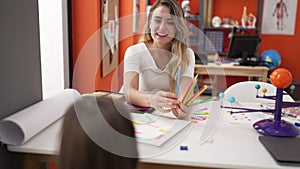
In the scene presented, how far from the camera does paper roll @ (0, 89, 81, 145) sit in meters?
1.21

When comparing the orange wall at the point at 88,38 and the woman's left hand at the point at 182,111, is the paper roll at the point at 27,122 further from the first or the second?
the orange wall at the point at 88,38

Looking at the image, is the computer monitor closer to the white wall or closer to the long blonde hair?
the long blonde hair

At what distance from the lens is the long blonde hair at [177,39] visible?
184cm

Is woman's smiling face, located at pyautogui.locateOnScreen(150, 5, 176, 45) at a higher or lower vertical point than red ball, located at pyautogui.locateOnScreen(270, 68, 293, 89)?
A: higher

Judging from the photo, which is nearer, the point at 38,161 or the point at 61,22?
the point at 38,161

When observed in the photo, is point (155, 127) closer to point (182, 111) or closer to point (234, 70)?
point (182, 111)

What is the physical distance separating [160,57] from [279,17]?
341 centimetres

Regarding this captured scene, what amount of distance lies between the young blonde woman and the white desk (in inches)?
18.3

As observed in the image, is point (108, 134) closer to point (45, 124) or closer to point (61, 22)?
point (45, 124)

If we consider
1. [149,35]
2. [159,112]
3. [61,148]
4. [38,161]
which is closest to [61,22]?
[149,35]

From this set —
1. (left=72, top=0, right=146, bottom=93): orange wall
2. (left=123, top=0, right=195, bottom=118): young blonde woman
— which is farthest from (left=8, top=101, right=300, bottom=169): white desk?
(left=72, top=0, right=146, bottom=93): orange wall

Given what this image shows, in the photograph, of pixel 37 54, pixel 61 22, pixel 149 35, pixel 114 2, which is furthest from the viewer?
pixel 114 2

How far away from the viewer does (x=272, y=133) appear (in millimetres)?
1348

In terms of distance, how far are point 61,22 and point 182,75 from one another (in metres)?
1.05
